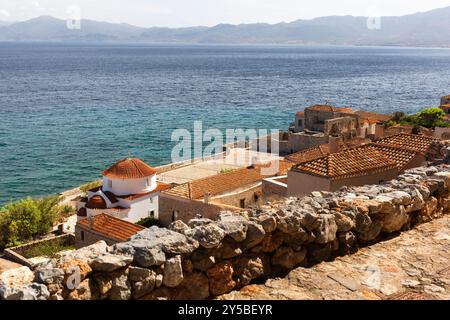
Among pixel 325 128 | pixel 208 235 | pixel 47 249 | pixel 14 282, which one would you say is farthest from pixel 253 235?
pixel 325 128

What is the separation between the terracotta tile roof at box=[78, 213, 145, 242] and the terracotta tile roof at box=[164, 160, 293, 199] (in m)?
3.09

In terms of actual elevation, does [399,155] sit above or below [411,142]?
below

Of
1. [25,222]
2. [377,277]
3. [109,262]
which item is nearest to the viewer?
[109,262]

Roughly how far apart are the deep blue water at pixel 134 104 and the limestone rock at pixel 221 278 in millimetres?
34991

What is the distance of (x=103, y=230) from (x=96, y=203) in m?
5.60

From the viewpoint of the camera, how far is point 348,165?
14945 millimetres

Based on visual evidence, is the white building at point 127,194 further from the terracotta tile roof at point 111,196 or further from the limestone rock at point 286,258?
the limestone rock at point 286,258

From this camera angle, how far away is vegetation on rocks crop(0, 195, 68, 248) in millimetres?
25922

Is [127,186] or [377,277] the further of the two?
[127,186]

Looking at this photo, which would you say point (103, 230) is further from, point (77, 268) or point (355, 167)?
point (77, 268)

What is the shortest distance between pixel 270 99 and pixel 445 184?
87079mm
